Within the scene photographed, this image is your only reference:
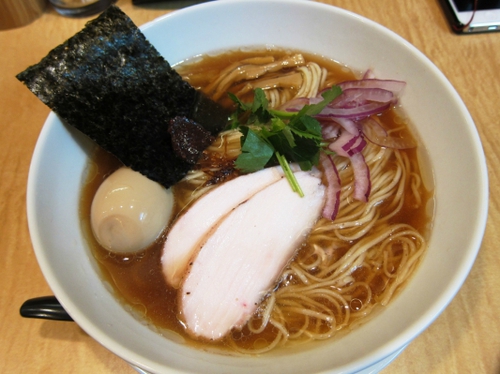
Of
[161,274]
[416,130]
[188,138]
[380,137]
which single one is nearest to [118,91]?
[188,138]

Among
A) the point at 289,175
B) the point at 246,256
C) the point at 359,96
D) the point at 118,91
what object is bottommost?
the point at 246,256

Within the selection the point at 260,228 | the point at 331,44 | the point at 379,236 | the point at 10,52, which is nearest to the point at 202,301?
the point at 260,228

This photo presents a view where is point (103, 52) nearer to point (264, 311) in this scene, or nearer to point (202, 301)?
point (202, 301)

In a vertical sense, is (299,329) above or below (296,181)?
below

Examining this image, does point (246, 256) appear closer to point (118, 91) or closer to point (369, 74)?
point (118, 91)

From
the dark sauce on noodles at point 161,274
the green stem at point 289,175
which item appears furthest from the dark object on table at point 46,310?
the green stem at point 289,175

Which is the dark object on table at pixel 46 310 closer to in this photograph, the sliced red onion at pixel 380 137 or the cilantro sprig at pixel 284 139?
the cilantro sprig at pixel 284 139
